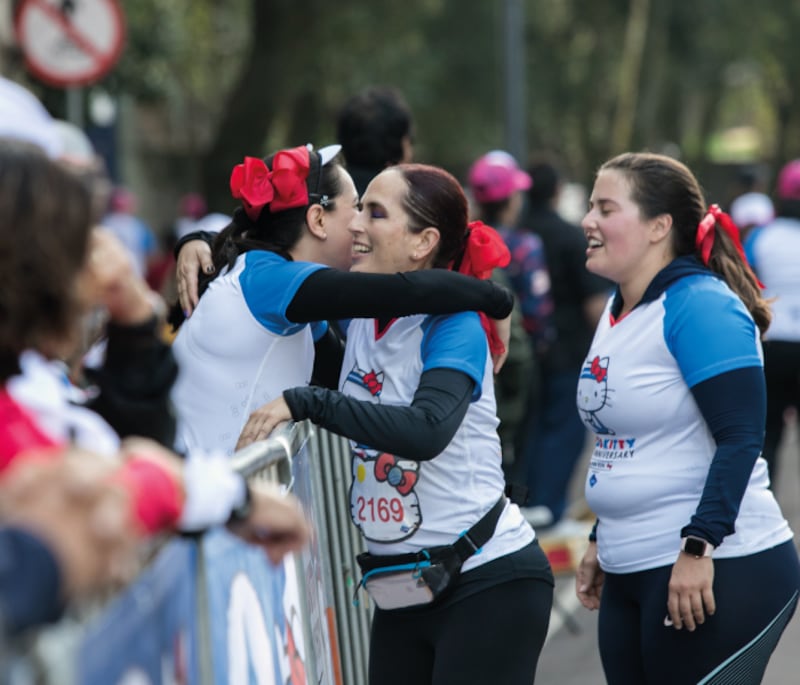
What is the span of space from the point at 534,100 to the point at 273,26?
16566 mm

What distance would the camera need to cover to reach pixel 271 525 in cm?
246

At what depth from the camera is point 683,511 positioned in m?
3.74

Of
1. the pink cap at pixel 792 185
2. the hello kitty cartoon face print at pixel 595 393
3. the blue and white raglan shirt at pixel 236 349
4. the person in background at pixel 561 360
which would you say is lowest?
the hello kitty cartoon face print at pixel 595 393

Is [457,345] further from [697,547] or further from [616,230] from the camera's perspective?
[697,547]

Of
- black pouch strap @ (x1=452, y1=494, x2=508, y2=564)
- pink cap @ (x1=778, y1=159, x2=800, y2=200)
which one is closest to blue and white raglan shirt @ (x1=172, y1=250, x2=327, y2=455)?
black pouch strap @ (x1=452, y1=494, x2=508, y2=564)

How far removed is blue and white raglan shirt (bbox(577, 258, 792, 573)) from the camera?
368 centimetres

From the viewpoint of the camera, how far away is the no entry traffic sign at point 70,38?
9742 mm

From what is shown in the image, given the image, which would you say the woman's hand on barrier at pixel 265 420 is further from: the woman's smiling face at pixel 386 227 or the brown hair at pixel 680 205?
the brown hair at pixel 680 205

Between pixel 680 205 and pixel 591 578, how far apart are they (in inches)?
42.2

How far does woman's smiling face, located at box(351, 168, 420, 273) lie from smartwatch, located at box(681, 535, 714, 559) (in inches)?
38.6

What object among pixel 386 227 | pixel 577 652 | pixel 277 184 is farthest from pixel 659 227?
pixel 577 652

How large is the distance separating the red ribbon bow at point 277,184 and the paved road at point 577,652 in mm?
2976

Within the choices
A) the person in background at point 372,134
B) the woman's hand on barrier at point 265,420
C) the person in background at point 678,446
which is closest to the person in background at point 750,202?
the person in background at point 372,134

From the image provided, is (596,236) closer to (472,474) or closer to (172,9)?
(472,474)
